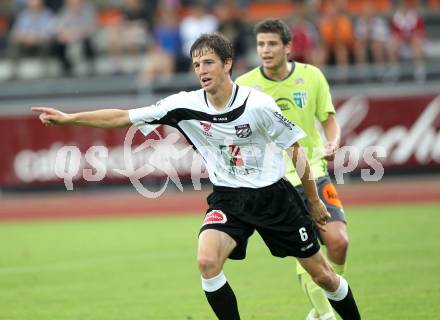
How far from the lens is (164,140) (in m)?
19.2

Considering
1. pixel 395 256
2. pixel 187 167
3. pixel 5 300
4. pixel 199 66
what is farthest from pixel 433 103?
pixel 199 66

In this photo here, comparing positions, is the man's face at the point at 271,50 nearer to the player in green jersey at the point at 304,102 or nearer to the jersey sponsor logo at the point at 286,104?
the player in green jersey at the point at 304,102

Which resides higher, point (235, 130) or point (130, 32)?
point (235, 130)

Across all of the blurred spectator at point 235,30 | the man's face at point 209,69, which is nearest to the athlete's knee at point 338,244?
the man's face at point 209,69

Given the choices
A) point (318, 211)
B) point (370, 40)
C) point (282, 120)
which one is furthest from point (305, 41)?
point (282, 120)

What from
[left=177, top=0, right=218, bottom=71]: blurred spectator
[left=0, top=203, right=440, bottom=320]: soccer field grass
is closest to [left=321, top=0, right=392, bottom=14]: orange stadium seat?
[left=177, top=0, right=218, bottom=71]: blurred spectator

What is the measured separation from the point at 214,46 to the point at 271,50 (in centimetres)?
140

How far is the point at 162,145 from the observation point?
19.0 metres

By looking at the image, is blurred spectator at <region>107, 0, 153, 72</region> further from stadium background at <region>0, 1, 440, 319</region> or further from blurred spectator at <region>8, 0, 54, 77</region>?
blurred spectator at <region>8, 0, 54, 77</region>

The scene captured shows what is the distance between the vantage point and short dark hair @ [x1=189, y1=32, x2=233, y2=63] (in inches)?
263

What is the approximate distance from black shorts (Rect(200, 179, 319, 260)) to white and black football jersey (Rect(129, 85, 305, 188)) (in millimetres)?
82

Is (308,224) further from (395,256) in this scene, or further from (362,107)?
(362,107)

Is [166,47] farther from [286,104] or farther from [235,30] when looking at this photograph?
[286,104]

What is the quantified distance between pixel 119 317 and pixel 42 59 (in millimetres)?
14874
